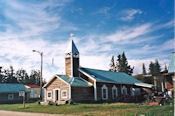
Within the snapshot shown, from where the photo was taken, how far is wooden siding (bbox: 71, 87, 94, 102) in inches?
1094

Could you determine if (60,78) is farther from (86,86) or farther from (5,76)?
(5,76)

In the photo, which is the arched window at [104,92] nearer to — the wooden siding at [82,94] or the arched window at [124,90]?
the wooden siding at [82,94]

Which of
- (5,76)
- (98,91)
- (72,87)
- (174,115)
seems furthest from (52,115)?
(5,76)

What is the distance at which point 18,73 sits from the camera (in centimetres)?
8675

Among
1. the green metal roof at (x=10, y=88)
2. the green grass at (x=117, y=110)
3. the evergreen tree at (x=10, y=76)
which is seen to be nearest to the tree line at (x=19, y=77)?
the evergreen tree at (x=10, y=76)

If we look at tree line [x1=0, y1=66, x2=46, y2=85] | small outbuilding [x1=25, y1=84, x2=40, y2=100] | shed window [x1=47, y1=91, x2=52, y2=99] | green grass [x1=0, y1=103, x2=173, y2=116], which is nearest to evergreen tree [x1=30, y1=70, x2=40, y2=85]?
tree line [x1=0, y1=66, x2=46, y2=85]

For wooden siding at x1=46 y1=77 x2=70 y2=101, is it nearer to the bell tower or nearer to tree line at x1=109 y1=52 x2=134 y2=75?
the bell tower

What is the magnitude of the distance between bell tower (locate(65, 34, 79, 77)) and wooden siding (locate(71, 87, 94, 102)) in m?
3.16

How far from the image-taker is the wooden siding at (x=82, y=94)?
91.2 feet

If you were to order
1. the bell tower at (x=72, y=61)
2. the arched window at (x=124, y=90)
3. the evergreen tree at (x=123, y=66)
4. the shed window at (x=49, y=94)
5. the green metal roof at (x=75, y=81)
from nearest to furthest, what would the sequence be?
1. the green metal roof at (x=75, y=81)
2. the shed window at (x=49, y=94)
3. the bell tower at (x=72, y=61)
4. the arched window at (x=124, y=90)
5. the evergreen tree at (x=123, y=66)

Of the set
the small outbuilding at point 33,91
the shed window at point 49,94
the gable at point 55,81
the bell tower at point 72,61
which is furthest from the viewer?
the small outbuilding at point 33,91

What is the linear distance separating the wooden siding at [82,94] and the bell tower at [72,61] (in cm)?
316

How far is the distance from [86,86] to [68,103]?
5048mm

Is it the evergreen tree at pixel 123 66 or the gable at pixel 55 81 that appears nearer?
the gable at pixel 55 81
